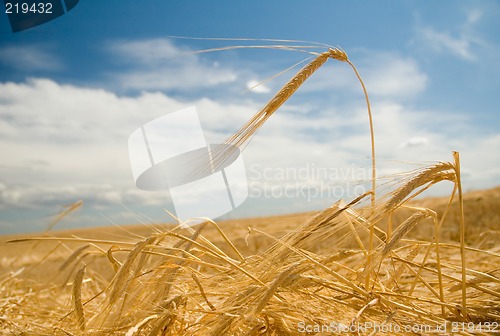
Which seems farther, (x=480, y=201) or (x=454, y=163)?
(x=480, y=201)

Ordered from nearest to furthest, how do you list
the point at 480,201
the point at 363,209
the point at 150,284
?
the point at 363,209
the point at 150,284
the point at 480,201

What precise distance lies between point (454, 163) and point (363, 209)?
260 mm

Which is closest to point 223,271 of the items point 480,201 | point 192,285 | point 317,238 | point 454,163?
point 192,285

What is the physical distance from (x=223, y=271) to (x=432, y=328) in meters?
0.58

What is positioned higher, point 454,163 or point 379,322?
point 454,163

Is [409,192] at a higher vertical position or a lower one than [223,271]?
higher

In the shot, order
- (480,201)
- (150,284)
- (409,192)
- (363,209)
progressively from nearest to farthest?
(409,192), (363,209), (150,284), (480,201)

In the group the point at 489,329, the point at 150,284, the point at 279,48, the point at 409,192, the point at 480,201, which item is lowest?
the point at 480,201

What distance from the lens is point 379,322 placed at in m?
1.16

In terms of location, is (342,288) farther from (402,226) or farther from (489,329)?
(489,329)

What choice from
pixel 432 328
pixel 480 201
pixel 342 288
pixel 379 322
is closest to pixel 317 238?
pixel 342 288

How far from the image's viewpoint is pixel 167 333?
1.23 metres

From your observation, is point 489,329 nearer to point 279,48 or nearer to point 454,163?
point 454,163

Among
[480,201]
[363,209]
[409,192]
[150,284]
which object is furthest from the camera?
[480,201]
